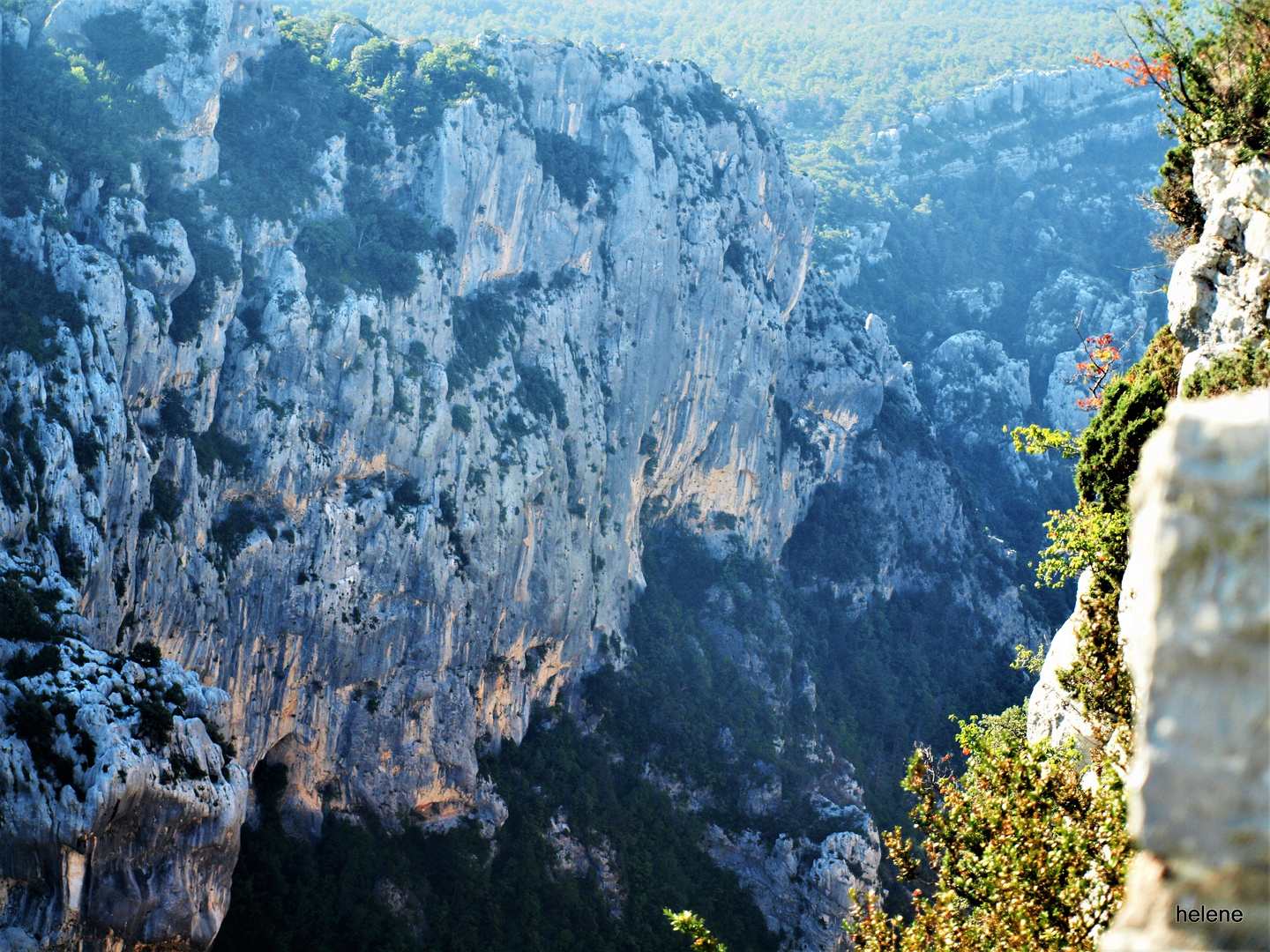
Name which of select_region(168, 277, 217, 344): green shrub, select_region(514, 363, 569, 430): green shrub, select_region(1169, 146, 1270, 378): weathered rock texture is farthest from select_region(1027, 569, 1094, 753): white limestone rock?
select_region(514, 363, 569, 430): green shrub

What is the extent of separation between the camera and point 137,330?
1501 inches

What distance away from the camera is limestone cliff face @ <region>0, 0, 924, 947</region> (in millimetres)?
32500

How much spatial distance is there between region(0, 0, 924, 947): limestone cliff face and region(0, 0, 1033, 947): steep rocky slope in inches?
6.3

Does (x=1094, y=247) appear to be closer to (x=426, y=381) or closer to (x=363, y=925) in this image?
(x=426, y=381)

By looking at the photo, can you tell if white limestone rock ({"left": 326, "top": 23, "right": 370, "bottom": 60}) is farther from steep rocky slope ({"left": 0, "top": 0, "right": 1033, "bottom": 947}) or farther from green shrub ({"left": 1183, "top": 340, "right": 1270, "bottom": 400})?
green shrub ({"left": 1183, "top": 340, "right": 1270, "bottom": 400})

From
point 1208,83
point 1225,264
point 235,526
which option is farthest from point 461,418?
point 1225,264

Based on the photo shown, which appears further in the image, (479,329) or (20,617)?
(479,329)

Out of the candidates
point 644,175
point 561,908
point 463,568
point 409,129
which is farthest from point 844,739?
point 409,129

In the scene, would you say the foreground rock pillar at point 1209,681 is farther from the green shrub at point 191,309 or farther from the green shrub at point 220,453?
the green shrub at point 191,309

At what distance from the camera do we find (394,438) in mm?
48844

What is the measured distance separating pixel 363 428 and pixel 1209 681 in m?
46.7

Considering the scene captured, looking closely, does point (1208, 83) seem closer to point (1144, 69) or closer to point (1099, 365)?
point (1144, 69)

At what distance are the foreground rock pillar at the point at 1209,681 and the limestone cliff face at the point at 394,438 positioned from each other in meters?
27.0

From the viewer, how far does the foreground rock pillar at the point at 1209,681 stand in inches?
157
